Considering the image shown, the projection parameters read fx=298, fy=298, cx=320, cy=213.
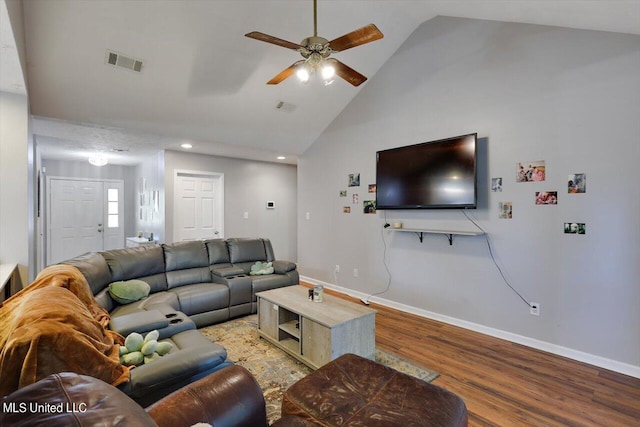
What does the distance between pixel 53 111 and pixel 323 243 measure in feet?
12.9

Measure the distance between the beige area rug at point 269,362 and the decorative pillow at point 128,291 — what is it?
77 cm

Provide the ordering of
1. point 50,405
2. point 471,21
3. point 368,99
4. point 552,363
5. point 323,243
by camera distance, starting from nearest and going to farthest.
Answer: point 50,405 < point 552,363 < point 471,21 < point 368,99 < point 323,243

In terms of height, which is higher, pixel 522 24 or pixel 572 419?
pixel 522 24

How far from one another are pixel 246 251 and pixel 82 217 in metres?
4.95

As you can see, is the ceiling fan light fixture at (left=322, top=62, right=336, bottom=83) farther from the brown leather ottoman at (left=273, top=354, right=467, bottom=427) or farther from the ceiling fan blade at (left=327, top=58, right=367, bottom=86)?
the brown leather ottoman at (left=273, top=354, right=467, bottom=427)

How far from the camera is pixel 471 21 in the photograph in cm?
335

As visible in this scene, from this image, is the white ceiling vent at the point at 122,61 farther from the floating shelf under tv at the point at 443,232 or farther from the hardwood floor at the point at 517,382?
the hardwood floor at the point at 517,382

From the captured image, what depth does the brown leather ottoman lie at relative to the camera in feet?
4.22

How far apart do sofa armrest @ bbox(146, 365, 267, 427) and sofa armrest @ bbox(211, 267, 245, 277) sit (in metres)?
2.50

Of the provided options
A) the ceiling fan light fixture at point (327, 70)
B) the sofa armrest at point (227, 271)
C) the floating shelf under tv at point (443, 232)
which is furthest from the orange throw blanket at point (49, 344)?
the floating shelf under tv at point (443, 232)

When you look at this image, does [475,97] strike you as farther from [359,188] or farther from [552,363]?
[552,363]

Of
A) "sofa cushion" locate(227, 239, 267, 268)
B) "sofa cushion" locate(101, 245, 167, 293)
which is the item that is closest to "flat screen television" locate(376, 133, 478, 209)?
"sofa cushion" locate(227, 239, 267, 268)

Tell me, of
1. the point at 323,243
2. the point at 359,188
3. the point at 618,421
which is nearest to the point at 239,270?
the point at 323,243

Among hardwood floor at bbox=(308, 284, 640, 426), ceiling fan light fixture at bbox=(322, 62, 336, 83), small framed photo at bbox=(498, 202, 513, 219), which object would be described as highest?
ceiling fan light fixture at bbox=(322, 62, 336, 83)
